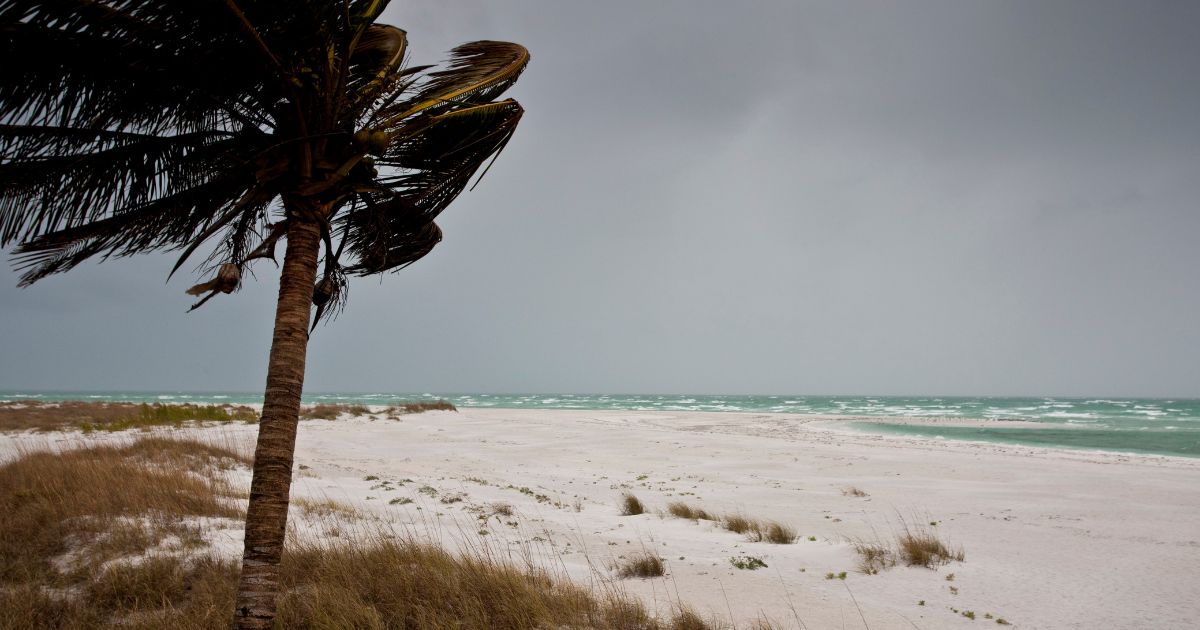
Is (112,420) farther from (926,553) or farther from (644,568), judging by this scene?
(926,553)

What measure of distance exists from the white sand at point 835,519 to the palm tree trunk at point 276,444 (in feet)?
11.3

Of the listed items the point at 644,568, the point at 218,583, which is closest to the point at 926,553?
the point at 644,568

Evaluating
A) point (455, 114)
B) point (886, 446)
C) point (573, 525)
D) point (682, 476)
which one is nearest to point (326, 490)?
point (573, 525)

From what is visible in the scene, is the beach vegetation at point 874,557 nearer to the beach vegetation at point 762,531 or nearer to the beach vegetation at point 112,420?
the beach vegetation at point 762,531

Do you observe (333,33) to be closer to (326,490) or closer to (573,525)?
(573,525)

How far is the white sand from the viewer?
572cm

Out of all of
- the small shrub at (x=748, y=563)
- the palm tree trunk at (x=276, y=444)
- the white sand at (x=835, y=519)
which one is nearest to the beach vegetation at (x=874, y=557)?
the white sand at (x=835, y=519)

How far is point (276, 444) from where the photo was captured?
338 cm

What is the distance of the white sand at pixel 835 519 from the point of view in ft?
18.8

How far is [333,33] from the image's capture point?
10.8 feet

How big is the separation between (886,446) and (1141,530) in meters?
16.2

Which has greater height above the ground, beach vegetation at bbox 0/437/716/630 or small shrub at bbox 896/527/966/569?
beach vegetation at bbox 0/437/716/630

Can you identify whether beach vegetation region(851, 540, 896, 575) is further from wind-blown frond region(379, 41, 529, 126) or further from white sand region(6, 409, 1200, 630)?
wind-blown frond region(379, 41, 529, 126)

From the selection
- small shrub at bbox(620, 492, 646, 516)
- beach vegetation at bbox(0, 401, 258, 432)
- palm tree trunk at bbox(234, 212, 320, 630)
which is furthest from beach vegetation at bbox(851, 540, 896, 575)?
beach vegetation at bbox(0, 401, 258, 432)
